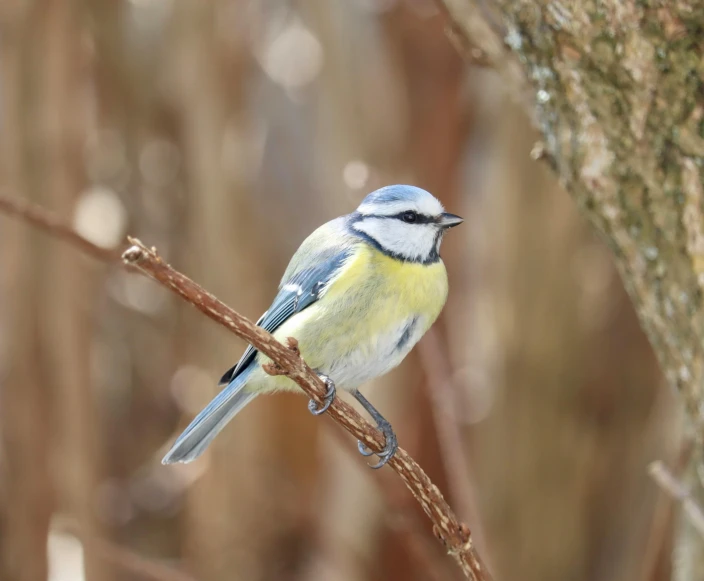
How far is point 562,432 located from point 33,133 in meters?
1.52

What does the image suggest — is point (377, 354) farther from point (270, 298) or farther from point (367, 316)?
point (270, 298)

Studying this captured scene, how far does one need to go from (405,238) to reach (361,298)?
0.11m

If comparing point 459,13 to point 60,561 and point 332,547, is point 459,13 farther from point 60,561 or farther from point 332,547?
point 60,561

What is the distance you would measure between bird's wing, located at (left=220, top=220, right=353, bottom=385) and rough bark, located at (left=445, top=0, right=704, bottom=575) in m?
0.31

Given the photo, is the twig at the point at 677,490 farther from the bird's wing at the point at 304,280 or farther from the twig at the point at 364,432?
the bird's wing at the point at 304,280

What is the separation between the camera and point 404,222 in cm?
113

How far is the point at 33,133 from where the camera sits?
180 centimetres

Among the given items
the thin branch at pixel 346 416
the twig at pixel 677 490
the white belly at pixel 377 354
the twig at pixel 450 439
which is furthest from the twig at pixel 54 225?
the twig at pixel 677 490

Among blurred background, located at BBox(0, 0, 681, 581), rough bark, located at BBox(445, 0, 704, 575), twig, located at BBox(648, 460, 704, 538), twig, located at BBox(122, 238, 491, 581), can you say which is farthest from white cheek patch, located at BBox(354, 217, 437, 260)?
blurred background, located at BBox(0, 0, 681, 581)

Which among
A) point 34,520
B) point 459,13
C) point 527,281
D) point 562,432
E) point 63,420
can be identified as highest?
point 459,13

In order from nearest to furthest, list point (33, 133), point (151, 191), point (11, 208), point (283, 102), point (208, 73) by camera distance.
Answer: point (11, 208)
point (33, 133)
point (208, 73)
point (151, 191)
point (283, 102)

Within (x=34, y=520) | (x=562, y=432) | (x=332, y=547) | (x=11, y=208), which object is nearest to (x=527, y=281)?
(x=562, y=432)

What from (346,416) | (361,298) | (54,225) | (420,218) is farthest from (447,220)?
(54,225)

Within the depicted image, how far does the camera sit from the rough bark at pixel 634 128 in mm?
914
